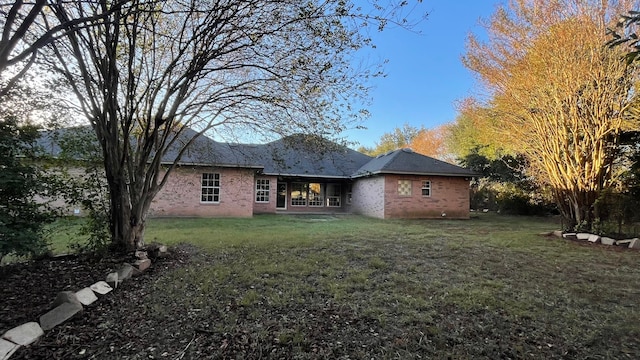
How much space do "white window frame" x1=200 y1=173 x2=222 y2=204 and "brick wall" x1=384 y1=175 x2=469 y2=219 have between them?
7.72m

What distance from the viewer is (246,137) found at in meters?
7.05

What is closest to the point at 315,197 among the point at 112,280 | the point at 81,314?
the point at 112,280

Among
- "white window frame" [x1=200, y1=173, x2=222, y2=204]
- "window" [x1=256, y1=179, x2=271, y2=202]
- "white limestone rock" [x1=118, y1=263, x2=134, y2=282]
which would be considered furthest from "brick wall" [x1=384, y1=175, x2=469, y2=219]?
"white limestone rock" [x1=118, y1=263, x2=134, y2=282]

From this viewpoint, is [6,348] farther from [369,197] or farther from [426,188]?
[426,188]

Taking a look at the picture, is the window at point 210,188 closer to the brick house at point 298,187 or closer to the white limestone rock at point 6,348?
the brick house at point 298,187

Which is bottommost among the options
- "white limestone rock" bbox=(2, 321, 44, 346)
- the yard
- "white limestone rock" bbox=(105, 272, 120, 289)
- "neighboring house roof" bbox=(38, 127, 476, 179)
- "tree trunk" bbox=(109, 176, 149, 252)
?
the yard

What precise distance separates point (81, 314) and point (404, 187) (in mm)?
13847

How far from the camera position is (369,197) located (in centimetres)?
1667

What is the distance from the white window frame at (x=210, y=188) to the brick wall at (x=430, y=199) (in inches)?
304

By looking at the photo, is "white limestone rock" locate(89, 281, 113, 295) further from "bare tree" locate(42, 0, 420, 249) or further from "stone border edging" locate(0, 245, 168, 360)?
"bare tree" locate(42, 0, 420, 249)

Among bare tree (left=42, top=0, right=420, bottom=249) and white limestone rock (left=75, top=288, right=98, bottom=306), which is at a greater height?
bare tree (left=42, top=0, right=420, bottom=249)

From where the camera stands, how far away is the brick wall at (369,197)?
15359mm

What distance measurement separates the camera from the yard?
8.74ft

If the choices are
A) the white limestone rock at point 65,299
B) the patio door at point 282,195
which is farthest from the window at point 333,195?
the white limestone rock at point 65,299
